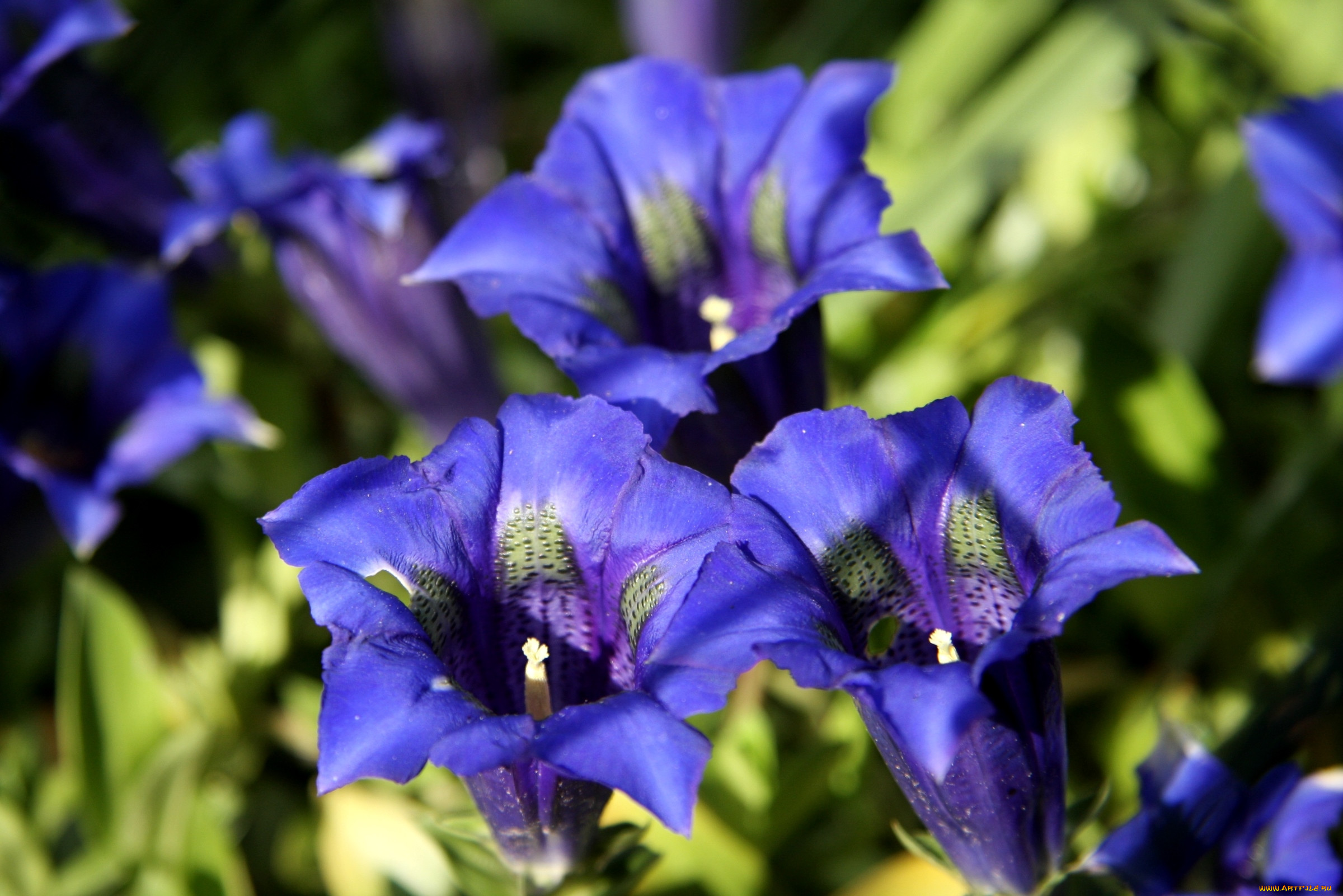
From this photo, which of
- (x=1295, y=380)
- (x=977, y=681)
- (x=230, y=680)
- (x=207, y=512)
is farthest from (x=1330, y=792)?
(x=207, y=512)

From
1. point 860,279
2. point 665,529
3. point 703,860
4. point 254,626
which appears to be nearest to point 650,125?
point 860,279

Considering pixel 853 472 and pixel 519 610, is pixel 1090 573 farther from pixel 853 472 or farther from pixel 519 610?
pixel 519 610

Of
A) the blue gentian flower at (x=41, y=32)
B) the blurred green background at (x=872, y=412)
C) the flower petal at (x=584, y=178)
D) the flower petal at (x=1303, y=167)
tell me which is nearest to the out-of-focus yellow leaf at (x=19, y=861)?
the blurred green background at (x=872, y=412)

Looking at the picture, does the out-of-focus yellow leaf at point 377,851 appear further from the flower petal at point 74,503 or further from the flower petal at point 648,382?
the flower petal at point 648,382

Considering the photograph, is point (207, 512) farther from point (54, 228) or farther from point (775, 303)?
point (775, 303)

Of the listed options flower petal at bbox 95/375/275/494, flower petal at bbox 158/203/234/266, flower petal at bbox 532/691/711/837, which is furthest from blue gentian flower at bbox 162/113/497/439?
flower petal at bbox 532/691/711/837

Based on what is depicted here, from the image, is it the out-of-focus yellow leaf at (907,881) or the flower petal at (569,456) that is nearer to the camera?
the flower petal at (569,456)

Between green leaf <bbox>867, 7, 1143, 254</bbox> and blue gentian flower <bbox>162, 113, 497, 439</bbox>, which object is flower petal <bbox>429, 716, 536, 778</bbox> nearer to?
blue gentian flower <bbox>162, 113, 497, 439</bbox>
